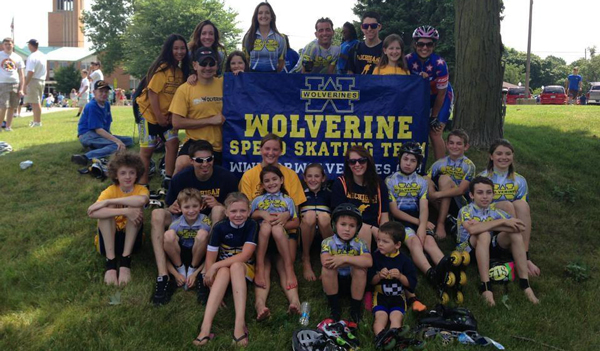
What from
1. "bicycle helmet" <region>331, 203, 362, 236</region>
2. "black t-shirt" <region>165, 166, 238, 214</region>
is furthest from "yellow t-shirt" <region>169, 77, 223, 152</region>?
"bicycle helmet" <region>331, 203, 362, 236</region>

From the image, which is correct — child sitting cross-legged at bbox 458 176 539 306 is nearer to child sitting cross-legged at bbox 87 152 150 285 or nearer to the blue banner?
the blue banner

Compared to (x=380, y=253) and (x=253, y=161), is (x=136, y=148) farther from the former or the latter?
(x=380, y=253)

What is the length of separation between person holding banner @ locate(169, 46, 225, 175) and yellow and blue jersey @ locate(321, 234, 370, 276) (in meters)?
1.89

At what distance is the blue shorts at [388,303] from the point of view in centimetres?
396

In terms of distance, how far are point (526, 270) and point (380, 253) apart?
1521 millimetres

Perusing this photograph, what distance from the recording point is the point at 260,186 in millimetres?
4691

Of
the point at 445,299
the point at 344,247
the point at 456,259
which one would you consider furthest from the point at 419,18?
the point at 344,247

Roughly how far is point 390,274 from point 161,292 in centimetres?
205

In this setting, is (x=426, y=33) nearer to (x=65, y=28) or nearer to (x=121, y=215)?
(x=121, y=215)

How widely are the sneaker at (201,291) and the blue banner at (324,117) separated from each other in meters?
1.68

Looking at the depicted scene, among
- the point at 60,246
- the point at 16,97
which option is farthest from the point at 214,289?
the point at 16,97

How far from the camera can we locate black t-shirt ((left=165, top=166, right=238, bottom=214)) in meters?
4.64

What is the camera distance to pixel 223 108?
551 centimetres

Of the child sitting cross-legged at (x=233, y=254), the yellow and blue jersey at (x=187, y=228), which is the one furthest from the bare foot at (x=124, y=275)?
the child sitting cross-legged at (x=233, y=254)
